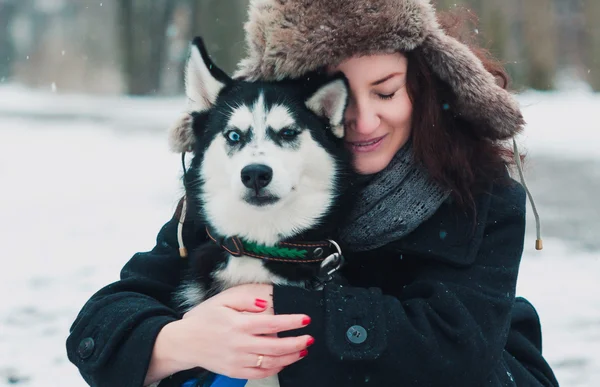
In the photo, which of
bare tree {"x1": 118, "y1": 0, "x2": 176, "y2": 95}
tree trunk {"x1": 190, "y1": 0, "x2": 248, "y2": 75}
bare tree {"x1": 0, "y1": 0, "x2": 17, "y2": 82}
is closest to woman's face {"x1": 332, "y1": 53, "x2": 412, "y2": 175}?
tree trunk {"x1": 190, "y1": 0, "x2": 248, "y2": 75}

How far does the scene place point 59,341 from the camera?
12.8 feet

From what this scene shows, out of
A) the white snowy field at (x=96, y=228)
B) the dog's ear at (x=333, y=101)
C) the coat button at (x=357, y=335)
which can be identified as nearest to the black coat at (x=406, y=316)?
the coat button at (x=357, y=335)

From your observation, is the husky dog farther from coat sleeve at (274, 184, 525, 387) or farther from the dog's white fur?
coat sleeve at (274, 184, 525, 387)

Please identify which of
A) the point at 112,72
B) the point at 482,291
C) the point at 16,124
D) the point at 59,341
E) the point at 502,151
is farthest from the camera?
the point at 112,72

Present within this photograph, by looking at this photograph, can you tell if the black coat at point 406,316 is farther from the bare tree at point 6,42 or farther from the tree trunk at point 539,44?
the bare tree at point 6,42

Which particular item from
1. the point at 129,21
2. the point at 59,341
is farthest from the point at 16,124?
the point at 59,341

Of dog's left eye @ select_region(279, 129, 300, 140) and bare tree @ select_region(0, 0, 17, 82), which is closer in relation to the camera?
dog's left eye @ select_region(279, 129, 300, 140)

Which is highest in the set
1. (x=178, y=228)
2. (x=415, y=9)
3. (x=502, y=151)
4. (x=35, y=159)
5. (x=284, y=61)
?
(x=415, y=9)

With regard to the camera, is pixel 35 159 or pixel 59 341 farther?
pixel 35 159

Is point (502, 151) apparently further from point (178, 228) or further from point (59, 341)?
point (59, 341)

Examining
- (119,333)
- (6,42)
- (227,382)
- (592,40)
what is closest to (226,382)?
(227,382)

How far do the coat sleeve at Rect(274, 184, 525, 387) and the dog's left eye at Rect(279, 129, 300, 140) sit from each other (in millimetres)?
436

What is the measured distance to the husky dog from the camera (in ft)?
6.68

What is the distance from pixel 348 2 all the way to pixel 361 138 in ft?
1.29
